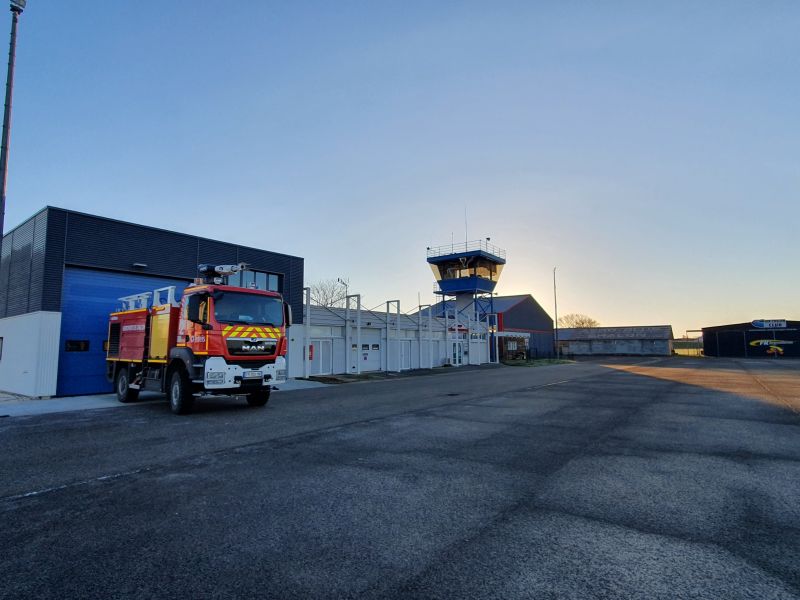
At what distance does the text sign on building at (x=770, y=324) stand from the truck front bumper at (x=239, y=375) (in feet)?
264

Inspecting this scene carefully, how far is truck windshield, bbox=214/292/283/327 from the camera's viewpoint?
12.1 meters

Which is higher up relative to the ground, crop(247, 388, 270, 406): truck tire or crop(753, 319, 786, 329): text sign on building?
crop(753, 319, 786, 329): text sign on building

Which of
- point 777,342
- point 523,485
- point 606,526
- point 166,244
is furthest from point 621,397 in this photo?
point 777,342

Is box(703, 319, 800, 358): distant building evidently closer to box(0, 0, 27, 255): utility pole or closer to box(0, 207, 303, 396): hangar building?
box(0, 207, 303, 396): hangar building

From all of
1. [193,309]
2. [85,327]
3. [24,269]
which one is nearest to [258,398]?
[193,309]

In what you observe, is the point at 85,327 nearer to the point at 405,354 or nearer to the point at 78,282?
the point at 78,282

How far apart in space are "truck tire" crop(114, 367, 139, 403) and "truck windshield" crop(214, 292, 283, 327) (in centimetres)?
563

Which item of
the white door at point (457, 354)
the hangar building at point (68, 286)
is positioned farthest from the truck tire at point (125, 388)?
the white door at point (457, 354)

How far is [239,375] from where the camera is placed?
1202 cm

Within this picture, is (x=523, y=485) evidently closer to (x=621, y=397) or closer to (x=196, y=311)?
(x=196, y=311)

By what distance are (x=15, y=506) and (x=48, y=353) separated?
14.4 meters

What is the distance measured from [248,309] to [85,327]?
32.3 feet

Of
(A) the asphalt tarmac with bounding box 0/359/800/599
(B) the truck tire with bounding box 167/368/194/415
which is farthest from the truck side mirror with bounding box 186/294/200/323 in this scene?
(A) the asphalt tarmac with bounding box 0/359/800/599

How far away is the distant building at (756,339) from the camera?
217ft
